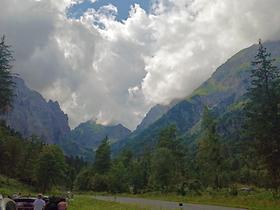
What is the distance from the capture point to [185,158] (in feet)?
363

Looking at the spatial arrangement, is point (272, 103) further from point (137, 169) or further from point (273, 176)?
point (137, 169)

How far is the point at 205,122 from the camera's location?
77.6 meters

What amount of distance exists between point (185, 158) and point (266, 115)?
6629 cm

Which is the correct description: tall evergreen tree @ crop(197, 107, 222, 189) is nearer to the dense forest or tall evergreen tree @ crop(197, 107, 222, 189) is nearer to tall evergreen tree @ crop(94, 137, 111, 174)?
the dense forest

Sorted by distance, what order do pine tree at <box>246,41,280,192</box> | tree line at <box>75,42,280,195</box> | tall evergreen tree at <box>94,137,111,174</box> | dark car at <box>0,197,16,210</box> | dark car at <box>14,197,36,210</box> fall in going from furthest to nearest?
tall evergreen tree at <box>94,137,111,174</box>, tree line at <box>75,42,280,195</box>, pine tree at <box>246,41,280,192</box>, dark car at <box>14,197,36,210</box>, dark car at <box>0,197,16,210</box>

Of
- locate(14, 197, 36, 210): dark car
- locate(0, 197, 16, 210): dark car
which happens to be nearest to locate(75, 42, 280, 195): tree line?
locate(14, 197, 36, 210): dark car

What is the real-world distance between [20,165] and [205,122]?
5875 cm

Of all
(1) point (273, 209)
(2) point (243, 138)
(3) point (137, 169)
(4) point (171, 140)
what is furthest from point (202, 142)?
(3) point (137, 169)

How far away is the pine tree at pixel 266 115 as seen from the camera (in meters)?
44.6

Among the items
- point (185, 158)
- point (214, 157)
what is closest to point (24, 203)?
point (214, 157)

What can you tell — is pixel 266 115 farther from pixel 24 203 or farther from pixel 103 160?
pixel 103 160

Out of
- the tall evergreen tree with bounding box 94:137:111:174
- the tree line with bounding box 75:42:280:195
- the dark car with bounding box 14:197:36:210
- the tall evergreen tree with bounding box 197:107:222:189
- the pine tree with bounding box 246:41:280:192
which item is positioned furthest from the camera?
the tall evergreen tree with bounding box 94:137:111:174

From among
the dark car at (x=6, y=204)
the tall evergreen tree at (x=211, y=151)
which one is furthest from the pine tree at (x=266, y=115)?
the dark car at (x=6, y=204)

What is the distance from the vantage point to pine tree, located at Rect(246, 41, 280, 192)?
1754 inches
